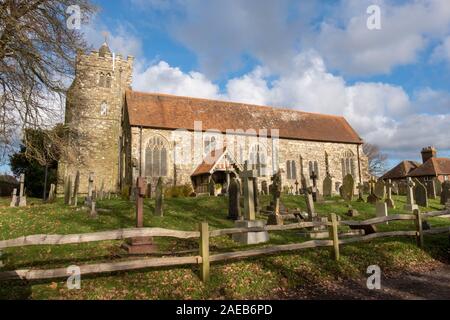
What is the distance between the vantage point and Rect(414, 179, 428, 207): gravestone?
1631 cm

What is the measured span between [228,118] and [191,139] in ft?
14.4

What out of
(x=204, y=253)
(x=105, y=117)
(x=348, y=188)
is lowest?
(x=204, y=253)

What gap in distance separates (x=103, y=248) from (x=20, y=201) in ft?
36.9

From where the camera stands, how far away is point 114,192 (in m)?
27.2

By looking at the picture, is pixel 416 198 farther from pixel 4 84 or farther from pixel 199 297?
pixel 4 84

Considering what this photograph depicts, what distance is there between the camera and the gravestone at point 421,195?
1631 centimetres

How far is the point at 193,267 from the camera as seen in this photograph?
6.21 meters

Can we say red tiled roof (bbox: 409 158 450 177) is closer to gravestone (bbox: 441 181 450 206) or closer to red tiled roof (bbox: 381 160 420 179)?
red tiled roof (bbox: 381 160 420 179)

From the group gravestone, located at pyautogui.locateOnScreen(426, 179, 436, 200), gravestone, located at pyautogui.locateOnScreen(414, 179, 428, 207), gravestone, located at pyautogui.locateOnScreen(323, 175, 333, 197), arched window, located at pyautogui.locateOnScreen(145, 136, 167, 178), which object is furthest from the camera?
arched window, located at pyautogui.locateOnScreen(145, 136, 167, 178)

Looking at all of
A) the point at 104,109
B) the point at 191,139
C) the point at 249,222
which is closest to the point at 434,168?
the point at 191,139

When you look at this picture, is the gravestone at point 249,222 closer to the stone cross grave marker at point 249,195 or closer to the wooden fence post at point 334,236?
the stone cross grave marker at point 249,195

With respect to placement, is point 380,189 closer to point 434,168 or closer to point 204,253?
point 204,253

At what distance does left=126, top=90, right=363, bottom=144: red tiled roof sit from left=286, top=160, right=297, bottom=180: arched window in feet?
7.80

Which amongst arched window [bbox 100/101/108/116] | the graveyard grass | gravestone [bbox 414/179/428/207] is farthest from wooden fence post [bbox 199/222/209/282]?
arched window [bbox 100/101/108/116]
